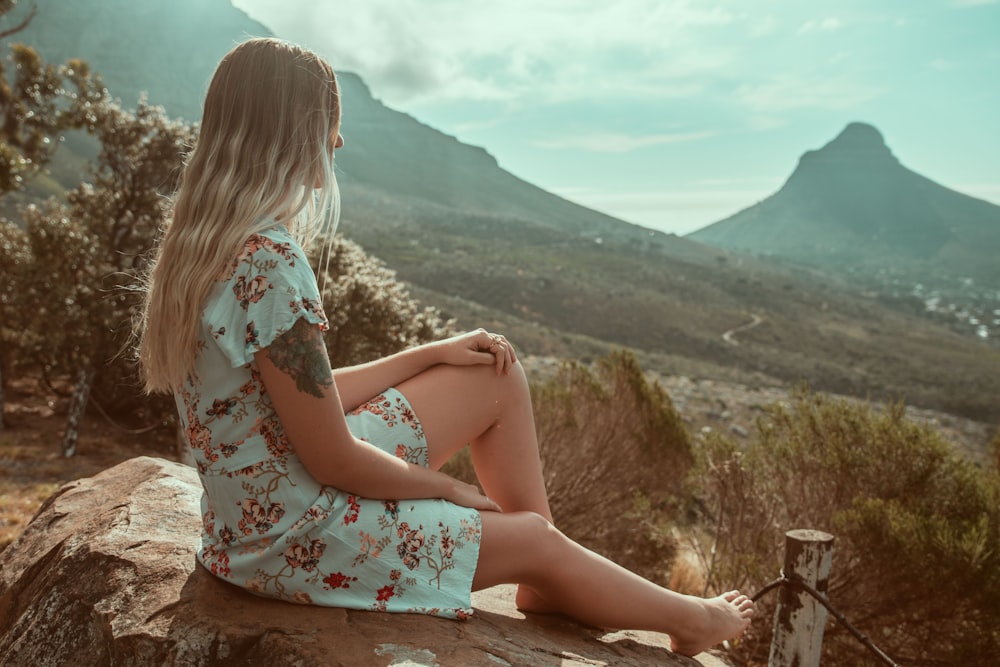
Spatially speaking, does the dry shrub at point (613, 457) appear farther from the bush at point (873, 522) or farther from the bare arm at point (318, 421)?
the bare arm at point (318, 421)

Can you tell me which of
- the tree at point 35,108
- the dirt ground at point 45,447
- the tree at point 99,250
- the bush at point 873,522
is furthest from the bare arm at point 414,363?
the tree at point 35,108

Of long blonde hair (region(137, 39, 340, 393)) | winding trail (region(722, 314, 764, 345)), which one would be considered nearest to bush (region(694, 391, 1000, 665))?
long blonde hair (region(137, 39, 340, 393))

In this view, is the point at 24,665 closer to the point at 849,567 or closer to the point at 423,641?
the point at 423,641

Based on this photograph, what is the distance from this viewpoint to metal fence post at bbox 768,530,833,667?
9.37 feet

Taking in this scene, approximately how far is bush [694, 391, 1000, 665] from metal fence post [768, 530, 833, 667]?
92cm

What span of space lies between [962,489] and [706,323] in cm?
5262

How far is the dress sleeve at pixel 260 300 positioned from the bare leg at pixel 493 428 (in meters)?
0.58

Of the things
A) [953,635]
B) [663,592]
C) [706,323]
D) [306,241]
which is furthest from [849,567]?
[706,323]

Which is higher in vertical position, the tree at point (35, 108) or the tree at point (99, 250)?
the tree at point (35, 108)

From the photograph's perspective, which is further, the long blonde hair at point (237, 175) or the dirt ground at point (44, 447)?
the dirt ground at point (44, 447)

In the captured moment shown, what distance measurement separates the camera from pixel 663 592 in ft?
7.01

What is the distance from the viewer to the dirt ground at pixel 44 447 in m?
5.77

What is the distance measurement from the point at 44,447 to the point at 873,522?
9384 millimetres

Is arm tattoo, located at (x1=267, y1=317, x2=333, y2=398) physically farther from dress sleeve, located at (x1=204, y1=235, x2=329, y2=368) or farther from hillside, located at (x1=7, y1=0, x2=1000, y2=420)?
hillside, located at (x1=7, y1=0, x2=1000, y2=420)
